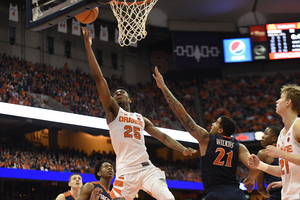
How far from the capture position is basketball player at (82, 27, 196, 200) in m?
4.67

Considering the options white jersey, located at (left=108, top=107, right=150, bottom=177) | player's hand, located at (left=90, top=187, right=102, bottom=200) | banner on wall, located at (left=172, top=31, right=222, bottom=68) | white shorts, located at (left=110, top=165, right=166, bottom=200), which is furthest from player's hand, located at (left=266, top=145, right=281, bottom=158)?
banner on wall, located at (left=172, top=31, right=222, bottom=68)

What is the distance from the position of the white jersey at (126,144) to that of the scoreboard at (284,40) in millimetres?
22776

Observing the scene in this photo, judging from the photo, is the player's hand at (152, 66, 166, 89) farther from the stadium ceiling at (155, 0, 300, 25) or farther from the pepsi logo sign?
the pepsi logo sign

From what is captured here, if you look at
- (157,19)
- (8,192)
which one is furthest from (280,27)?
(8,192)

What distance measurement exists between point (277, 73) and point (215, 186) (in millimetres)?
25921

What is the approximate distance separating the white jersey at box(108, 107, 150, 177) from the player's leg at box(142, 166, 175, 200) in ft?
0.49

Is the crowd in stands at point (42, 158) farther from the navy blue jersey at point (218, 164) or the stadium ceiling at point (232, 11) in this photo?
the navy blue jersey at point (218, 164)

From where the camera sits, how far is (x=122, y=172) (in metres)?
4.75

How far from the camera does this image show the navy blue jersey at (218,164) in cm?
427

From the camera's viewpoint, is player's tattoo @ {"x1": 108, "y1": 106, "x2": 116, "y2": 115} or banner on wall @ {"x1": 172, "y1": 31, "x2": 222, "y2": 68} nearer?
player's tattoo @ {"x1": 108, "y1": 106, "x2": 116, "y2": 115}

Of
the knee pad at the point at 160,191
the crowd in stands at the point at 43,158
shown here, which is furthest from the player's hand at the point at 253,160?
the crowd in stands at the point at 43,158

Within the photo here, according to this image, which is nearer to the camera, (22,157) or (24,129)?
(22,157)

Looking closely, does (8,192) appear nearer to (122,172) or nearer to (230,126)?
(122,172)

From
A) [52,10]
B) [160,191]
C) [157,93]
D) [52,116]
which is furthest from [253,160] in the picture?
[157,93]
